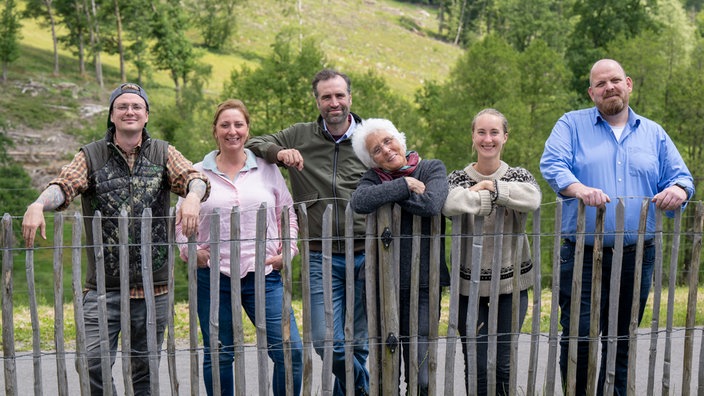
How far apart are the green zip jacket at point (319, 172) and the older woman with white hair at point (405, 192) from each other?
45 centimetres

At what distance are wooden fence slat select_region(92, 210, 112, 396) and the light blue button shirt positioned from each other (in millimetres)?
2736

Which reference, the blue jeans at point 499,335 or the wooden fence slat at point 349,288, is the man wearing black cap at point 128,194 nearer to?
the wooden fence slat at point 349,288

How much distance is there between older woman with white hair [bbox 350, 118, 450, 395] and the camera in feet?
16.4

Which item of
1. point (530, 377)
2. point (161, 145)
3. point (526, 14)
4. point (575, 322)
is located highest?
point (526, 14)

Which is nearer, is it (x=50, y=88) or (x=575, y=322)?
(x=575, y=322)

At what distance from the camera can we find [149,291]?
503 cm

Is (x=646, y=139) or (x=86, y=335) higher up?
(x=646, y=139)

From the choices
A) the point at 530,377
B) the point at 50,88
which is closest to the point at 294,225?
the point at 530,377

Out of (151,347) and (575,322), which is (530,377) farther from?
(151,347)

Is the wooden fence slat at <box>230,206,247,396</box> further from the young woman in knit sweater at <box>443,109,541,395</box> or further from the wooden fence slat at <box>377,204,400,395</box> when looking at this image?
the young woman in knit sweater at <box>443,109,541,395</box>

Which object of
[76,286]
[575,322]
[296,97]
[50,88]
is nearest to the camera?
[76,286]

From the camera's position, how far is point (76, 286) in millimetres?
4988

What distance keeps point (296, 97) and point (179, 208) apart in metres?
27.2

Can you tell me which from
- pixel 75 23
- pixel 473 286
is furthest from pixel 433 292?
pixel 75 23
